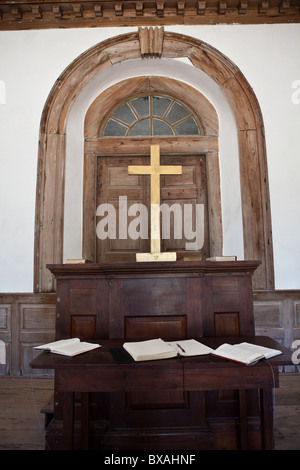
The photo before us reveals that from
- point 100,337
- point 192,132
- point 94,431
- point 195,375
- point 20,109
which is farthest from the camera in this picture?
point 192,132

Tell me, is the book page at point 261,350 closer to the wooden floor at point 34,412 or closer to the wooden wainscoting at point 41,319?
the wooden floor at point 34,412

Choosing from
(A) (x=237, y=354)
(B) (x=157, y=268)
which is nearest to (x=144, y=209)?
(B) (x=157, y=268)

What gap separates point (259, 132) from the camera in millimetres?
3947

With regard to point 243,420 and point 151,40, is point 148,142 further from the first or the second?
point 243,420

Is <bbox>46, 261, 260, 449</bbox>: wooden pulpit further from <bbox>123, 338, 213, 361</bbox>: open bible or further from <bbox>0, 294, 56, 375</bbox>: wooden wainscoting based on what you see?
<bbox>0, 294, 56, 375</bbox>: wooden wainscoting

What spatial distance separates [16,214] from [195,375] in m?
3.05

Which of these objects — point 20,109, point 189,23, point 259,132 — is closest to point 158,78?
point 189,23

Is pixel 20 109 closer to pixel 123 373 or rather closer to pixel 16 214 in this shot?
pixel 16 214

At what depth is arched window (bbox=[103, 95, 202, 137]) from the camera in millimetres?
4473

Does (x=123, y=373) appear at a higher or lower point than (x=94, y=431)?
higher

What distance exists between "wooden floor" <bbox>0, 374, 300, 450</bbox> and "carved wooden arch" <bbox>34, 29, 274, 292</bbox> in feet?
3.35

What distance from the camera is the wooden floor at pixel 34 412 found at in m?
2.20

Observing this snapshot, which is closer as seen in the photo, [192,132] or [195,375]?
[195,375]

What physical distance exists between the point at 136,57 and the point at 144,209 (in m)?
1.97
